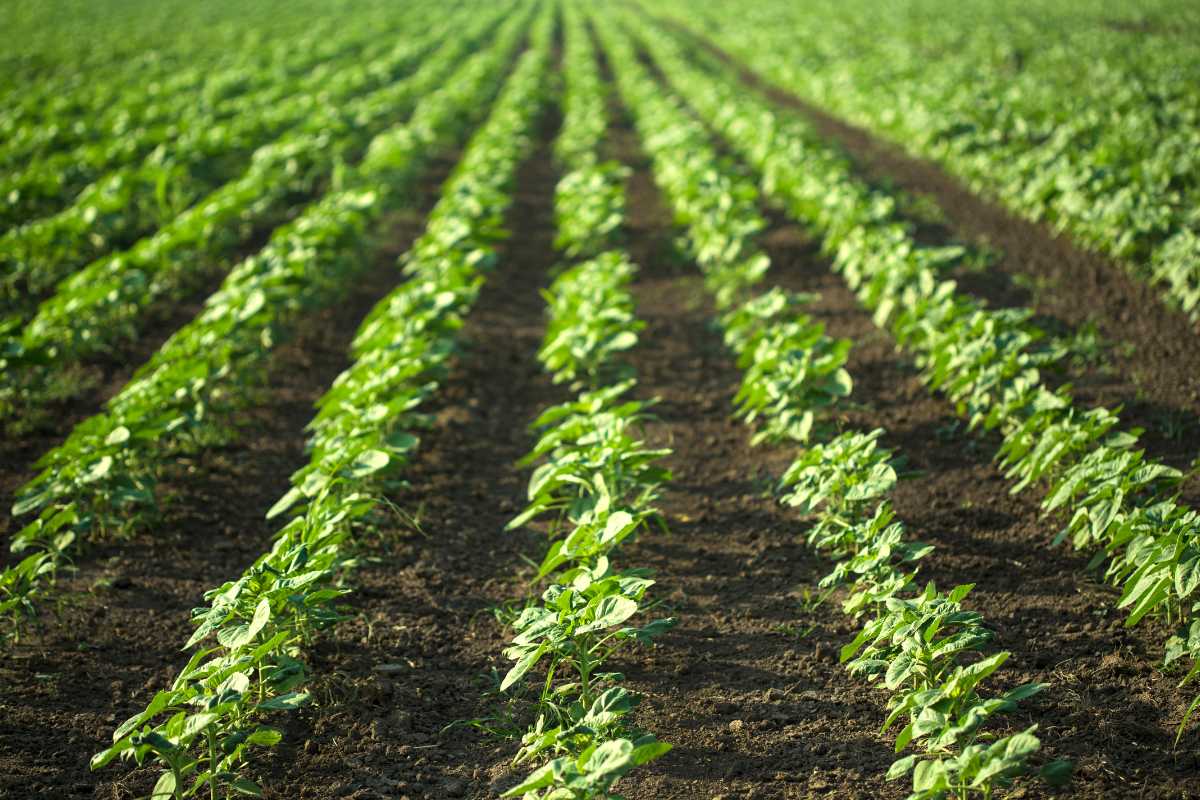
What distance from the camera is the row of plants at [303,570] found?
9.20ft

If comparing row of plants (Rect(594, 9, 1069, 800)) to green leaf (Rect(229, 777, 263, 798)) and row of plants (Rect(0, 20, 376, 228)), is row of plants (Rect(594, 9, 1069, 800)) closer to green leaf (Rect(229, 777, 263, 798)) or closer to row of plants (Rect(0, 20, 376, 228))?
green leaf (Rect(229, 777, 263, 798))

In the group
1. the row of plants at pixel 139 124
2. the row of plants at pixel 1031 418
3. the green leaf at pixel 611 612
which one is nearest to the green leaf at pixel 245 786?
the green leaf at pixel 611 612

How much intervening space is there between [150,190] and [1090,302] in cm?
808

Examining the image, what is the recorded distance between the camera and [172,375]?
487 centimetres

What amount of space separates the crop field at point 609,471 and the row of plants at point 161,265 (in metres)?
0.05

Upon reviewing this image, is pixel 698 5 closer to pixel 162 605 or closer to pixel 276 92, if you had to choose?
pixel 276 92

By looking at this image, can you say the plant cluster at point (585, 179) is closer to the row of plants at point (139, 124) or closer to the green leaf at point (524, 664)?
the row of plants at point (139, 124)

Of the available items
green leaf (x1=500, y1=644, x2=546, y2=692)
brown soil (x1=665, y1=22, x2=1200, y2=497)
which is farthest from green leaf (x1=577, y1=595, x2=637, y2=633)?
brown soil (x1=665, y1=22, x2=1200, y2=497)

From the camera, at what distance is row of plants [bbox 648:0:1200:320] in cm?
723

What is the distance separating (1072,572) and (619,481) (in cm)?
193

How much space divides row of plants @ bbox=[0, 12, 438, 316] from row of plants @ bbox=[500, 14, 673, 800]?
159 inches

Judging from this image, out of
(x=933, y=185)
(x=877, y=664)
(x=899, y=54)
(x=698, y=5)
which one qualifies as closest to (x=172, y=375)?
(x=877, y=664)

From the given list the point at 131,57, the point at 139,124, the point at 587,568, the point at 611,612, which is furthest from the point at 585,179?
the point at 131,57

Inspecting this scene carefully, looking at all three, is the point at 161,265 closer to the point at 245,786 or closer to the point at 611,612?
the point at 245,786
